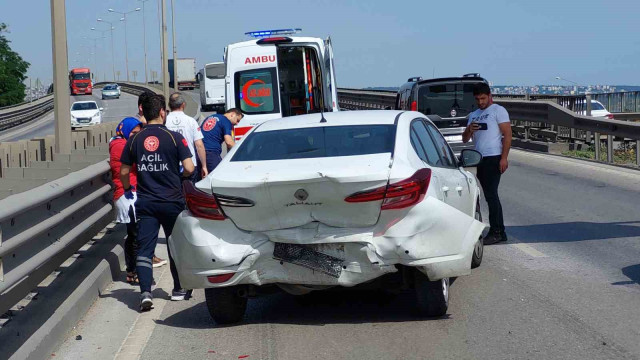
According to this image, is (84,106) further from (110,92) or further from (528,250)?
(528,250)

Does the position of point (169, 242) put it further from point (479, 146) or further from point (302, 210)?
point (479, 146)

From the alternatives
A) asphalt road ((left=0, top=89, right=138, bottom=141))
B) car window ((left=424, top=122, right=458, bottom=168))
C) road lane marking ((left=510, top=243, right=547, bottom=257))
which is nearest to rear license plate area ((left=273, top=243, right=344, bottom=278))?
car window ((left=424, top=122, right=458, bottom=168))

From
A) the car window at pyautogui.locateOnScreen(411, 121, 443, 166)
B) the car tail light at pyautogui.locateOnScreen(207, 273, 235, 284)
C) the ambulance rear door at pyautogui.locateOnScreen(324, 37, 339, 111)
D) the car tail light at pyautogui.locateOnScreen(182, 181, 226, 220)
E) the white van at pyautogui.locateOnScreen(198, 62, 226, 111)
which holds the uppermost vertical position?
the white van at pyautogui.locateOnScreen(198, 62, 226, 111)

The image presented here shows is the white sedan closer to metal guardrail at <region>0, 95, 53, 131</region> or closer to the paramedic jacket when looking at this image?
the paramedic jacket

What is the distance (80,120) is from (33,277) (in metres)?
45.7

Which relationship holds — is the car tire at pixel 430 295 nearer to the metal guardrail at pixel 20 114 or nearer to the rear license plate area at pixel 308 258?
the rear license plate area at pixel 308 258

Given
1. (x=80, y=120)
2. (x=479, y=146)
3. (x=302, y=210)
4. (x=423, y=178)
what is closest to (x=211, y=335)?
(x=302, y=210)

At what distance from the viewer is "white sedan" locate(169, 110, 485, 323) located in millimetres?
6703

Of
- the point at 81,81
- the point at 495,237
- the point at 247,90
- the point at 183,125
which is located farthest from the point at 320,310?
the point at 81,81

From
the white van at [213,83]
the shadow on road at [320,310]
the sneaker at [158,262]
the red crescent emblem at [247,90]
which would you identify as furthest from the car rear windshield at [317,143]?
the white van at [213,83]

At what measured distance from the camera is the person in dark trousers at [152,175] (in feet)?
26.6

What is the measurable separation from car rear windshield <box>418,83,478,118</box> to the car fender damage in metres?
12.6

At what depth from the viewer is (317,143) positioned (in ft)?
24.6

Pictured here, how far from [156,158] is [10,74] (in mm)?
142693
